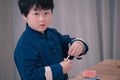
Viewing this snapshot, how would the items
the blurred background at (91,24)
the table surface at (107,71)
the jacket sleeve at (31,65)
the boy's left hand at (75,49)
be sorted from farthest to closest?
the blurred background at (91,24) < the table surface at (107,71) < the boy's left hand at (75,49) < the jacket sleeve at (31,65)

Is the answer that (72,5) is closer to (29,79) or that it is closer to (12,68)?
(12,68)

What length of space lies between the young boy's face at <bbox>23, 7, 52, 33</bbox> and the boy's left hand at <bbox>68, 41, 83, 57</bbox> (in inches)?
6.8

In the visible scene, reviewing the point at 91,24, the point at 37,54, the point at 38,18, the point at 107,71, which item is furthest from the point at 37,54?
the point at 91,24

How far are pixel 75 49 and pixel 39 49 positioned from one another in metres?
0.18

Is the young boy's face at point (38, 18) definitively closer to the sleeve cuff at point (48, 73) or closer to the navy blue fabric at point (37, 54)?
the navy blue fabric at point (37, 54)

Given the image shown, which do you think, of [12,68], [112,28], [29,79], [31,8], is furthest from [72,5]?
[29,79]

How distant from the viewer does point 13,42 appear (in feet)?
8.68

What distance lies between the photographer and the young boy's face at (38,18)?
1017 millimetres

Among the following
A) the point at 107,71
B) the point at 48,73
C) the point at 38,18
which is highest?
the point at 38,18

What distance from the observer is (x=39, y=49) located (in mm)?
1028

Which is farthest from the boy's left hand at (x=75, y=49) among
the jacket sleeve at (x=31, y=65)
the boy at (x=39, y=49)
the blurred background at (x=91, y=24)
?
the blurred background at (x=91, y=24)

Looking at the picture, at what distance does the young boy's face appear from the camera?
102cm

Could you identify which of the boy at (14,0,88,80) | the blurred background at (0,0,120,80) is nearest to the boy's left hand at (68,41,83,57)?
the boy at (14,0,88,80)

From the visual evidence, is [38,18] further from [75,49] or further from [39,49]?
[75,49]
